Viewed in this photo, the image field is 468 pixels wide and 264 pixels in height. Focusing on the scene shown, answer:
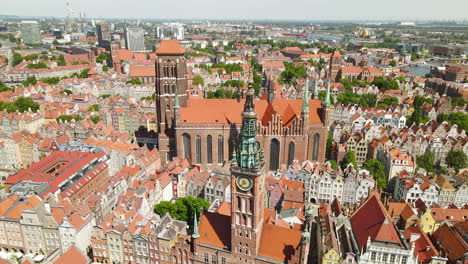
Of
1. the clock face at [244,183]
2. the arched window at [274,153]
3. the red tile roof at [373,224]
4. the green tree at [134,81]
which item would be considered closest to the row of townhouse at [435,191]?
the red tile roof at [373,224]

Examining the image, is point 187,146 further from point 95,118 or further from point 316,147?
Result: point 95,118

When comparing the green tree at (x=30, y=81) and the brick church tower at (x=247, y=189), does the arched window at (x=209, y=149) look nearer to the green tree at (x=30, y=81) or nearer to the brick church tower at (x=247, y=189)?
the brick church tower at (x=247, y=189)

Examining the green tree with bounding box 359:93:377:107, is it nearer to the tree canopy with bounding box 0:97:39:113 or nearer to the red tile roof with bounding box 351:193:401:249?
the red tile roof with bounding box 351:193:401:249

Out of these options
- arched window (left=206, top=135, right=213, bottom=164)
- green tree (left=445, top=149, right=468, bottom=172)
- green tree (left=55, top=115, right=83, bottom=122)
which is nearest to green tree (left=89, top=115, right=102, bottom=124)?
green tree (left=55, top=115, right=83, bottom=122)

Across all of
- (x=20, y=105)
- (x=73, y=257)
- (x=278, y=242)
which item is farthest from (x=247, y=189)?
(x=20, y=105)

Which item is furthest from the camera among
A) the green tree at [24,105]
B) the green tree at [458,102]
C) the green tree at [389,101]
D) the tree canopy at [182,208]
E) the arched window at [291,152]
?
the green tree at [389,101]

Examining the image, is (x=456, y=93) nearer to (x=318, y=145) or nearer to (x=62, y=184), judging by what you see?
(x=318, y=145)

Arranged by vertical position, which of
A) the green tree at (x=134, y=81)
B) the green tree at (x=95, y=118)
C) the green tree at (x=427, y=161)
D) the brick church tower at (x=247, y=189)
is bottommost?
the green tree at (x=427, y=161)
